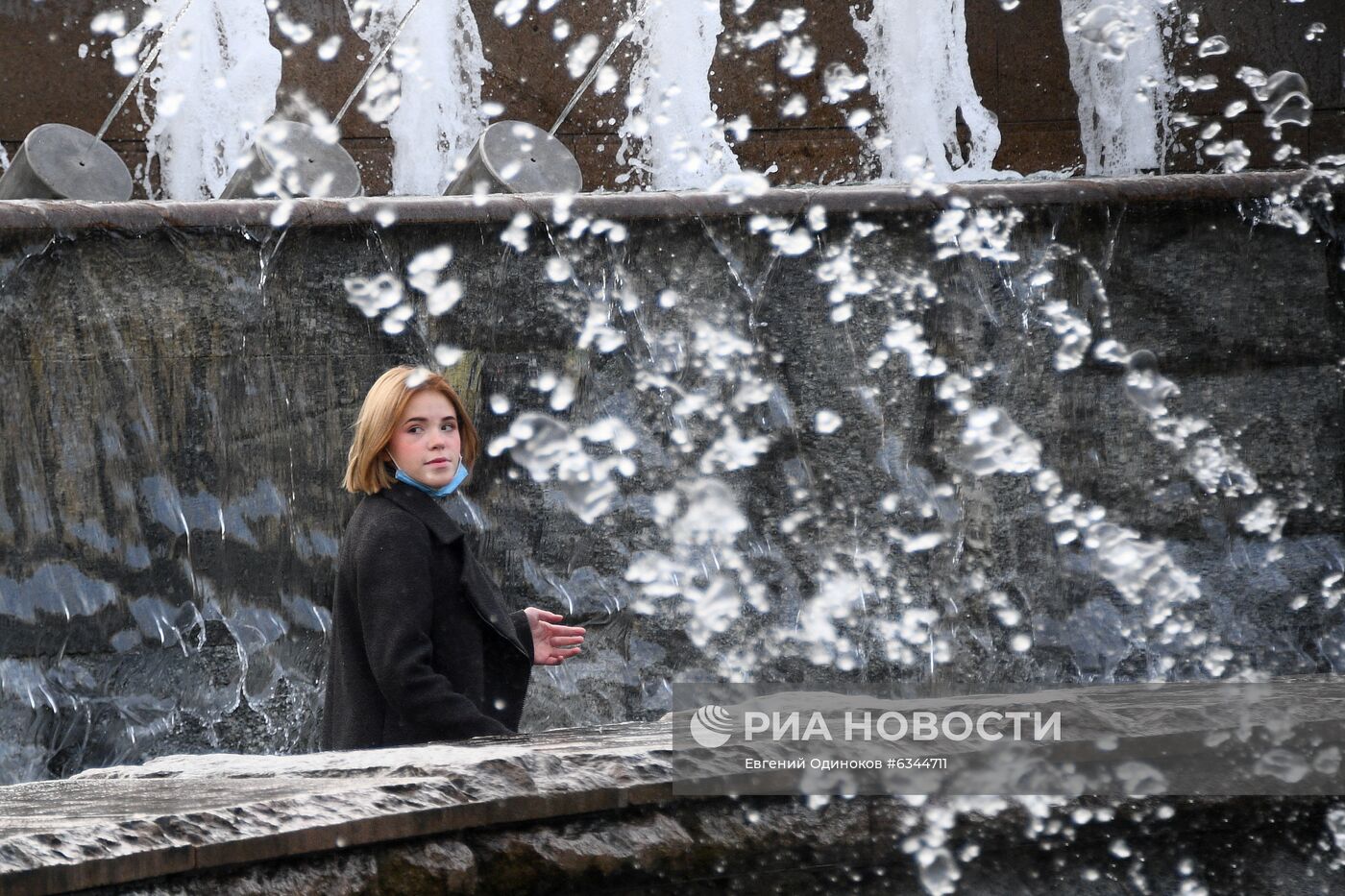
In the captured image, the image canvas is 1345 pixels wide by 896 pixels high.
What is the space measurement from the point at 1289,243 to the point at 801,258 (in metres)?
1.82

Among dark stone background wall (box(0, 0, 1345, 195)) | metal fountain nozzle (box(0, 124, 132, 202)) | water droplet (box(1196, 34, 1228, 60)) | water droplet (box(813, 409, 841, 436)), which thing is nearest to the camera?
water droplet (box(813, 409, 841, 436))

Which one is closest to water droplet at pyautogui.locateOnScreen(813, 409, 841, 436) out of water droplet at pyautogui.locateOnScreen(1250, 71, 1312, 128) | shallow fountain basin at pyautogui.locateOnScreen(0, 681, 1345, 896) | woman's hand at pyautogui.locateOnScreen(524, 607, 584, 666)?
woman's hand at pyautogui.locateOnScreen(524, 607, 584, 666)

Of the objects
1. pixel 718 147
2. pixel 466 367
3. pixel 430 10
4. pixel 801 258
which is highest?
pixel 430 10

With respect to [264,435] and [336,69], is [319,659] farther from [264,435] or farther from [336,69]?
[336,69]

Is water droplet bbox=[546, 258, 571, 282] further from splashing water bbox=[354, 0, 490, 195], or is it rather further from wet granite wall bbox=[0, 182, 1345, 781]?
splashing water bbox=[354, 0, 490, 195]

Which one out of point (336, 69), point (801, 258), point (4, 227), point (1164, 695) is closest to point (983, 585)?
point (801, 258)

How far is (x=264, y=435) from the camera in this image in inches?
208

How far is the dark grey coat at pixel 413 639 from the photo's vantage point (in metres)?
3.09

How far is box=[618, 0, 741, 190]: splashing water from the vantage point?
9.31m

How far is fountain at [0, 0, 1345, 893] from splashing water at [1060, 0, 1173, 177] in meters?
3.77

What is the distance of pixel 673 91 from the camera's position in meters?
9.40

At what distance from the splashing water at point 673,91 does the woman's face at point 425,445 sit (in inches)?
240

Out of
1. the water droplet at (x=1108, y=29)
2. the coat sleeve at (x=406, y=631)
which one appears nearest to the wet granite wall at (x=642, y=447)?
the coat sleeve at (x=406, y=631)

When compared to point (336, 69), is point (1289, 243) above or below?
below
